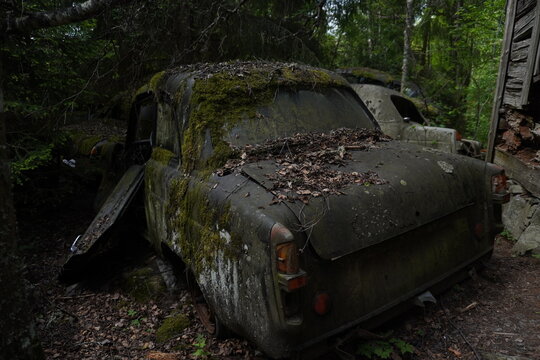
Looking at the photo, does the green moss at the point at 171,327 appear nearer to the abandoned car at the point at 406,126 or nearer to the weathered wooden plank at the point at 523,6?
the abandoned car at the point at 406,126

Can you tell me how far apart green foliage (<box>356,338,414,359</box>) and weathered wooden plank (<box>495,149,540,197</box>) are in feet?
10.7

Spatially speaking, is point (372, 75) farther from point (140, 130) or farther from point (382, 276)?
point (382, 276)

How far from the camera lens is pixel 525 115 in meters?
5.16

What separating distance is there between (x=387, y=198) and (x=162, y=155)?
2594mm

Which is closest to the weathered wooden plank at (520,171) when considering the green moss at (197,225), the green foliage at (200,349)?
the green moss at (197,225)

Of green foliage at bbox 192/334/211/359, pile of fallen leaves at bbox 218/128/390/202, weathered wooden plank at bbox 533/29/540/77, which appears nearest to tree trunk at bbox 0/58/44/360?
green foliage at bbox 192/334/211/359

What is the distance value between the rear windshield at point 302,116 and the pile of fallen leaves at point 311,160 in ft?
0.36

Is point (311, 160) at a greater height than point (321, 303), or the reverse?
point (311, 160)

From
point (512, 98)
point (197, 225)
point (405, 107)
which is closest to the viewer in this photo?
point (197, 225)

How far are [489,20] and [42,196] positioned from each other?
11244 mm

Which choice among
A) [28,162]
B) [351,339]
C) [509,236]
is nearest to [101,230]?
[28,162]

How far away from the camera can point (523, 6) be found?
5176 millimetres

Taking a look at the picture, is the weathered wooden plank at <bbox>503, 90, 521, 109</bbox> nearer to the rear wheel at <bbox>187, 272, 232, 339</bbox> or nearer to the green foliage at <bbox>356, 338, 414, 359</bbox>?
the green foliage at <bbox>356, 338, 414, 359</bbox>

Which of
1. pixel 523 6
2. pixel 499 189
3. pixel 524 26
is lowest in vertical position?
pixel 499 189
